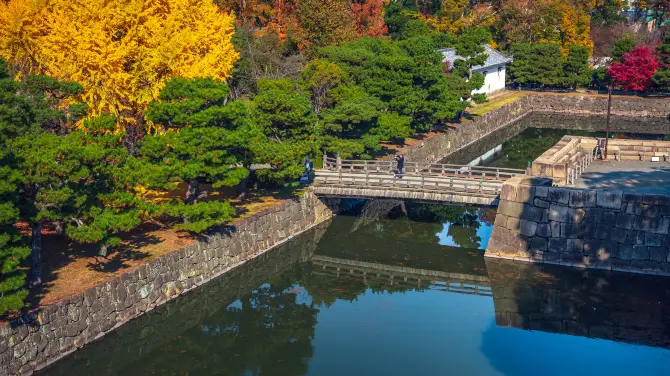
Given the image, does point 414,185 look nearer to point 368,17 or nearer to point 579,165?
point 579,165

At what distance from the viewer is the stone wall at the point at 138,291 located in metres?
26.1

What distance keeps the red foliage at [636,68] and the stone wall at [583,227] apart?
45.7 metres

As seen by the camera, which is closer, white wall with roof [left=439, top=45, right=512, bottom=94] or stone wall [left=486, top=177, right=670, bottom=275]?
stone wall [left=486, top=177, right=670, bottom=275]

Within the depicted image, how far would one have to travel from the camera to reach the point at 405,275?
38.1m

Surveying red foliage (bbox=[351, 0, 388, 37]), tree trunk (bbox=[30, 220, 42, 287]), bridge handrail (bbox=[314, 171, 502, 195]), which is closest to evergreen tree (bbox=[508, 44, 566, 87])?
red foliage (bbox=[351, 0, 388, 37])

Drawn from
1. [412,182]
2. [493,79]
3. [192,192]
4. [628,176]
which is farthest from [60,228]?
[493,79]

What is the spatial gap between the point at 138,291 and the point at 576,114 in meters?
60.9

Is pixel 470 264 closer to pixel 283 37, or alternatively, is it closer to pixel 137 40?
pixel 137 40

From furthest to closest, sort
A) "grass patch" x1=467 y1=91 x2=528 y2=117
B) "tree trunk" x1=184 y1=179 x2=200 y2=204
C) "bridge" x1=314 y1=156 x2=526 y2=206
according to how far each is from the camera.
A: 1. "grass patch" x1=467 y1=91 x2=528 y2=117
2. "bridge" x1=314 y1=156 x2=526 y2=206
3. "tree trunk" x1=184 y1=179 x2=200 y2=204

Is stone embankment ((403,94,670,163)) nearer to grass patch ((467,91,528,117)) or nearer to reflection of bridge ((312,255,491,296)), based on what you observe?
grass patch ((467,91,528,117))

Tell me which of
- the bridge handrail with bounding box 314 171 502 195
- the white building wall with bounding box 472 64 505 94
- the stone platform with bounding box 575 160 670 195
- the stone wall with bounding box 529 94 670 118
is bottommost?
the bridge handrail with bounding box 314 171 502 195

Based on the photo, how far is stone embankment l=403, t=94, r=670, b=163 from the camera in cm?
7250

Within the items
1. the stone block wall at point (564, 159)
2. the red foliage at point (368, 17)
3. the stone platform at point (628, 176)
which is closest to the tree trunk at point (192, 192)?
the stone block wall at point (564, 159)

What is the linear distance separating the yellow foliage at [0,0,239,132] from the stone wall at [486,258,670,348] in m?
17.8
